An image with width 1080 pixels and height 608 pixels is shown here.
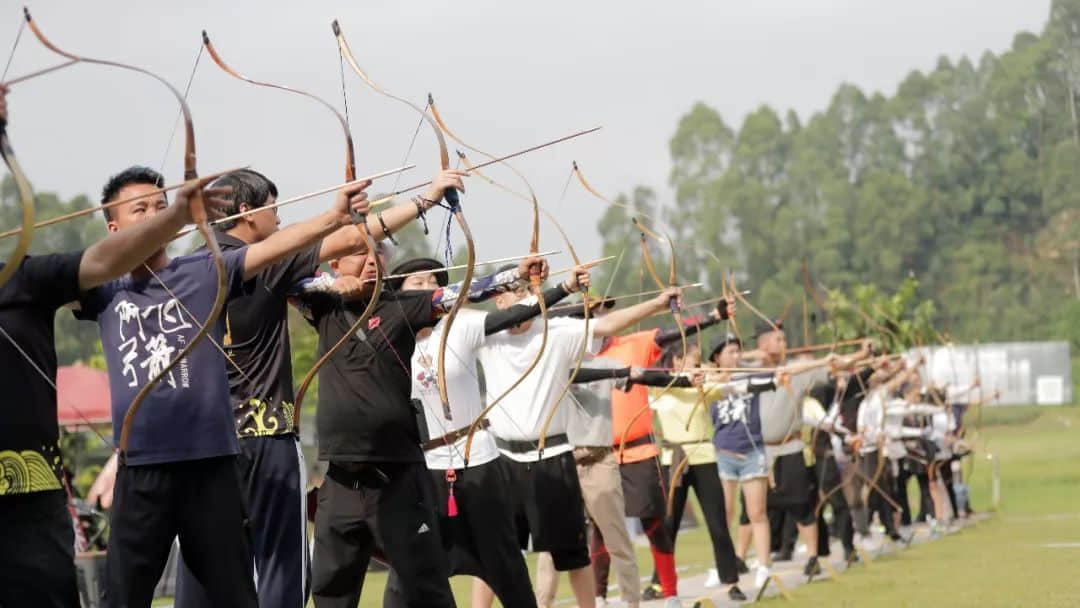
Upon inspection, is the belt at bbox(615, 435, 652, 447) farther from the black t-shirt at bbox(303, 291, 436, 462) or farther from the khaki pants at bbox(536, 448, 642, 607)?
the black t-shirt at bbox(303, 291, 436, 462)

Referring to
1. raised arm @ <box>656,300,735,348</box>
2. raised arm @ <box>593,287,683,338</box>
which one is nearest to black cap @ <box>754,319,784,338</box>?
raised arm @ <box>656,300,735,348</box>

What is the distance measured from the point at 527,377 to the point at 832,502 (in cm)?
686

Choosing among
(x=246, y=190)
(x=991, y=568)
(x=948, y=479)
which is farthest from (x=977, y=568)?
(x=246, y=190)

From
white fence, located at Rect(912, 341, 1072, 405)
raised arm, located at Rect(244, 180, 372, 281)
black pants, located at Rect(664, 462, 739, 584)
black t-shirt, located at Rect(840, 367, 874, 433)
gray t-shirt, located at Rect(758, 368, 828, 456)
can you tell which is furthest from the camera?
white fence, located at Rect(912, 341, 1072, 405)

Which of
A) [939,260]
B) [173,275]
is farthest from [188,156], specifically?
[939,260]

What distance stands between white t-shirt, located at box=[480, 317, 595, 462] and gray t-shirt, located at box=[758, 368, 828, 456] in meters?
4.92

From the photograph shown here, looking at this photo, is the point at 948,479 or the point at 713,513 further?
the point at 948,479

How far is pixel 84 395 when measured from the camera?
14562 millimetres

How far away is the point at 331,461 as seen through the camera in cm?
579

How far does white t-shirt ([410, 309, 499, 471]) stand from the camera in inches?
259

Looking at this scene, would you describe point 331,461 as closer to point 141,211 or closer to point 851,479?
point 141,211

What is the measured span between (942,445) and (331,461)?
14.2 metres

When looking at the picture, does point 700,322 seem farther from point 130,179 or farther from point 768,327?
point 130,179

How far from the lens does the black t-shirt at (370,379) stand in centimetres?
571
